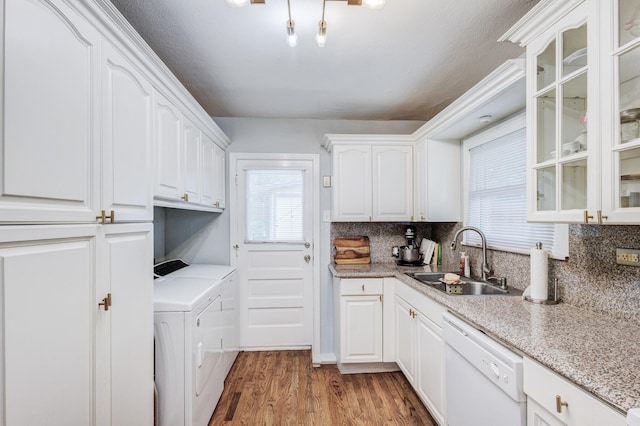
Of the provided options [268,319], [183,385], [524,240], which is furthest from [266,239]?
[524,240]

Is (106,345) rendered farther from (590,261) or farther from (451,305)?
(590,261)

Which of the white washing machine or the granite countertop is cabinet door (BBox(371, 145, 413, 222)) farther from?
the white washing machine

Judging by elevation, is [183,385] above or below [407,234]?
below

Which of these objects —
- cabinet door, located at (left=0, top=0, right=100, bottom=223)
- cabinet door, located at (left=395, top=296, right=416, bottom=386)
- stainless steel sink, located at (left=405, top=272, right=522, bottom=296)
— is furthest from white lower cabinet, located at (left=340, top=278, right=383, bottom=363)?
cabinet door, located at (left=0, top=0, right=100, bottom=223)

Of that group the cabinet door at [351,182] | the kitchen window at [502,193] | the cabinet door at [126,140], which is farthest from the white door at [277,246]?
the cabinet door at [126,140]

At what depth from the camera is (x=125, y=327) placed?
122cm

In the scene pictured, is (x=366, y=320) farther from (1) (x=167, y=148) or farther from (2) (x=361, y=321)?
(1) (x=167, y=148)

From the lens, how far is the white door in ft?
10.2

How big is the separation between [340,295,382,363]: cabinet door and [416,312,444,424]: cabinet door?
0.47 meters

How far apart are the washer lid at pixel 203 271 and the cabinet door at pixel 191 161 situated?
63cm

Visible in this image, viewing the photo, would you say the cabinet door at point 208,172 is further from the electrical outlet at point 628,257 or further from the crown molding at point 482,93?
the electrical outlet at point 628,257

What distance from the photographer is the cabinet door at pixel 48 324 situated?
2.45 ft

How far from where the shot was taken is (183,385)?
1.66 m

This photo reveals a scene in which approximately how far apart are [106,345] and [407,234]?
2507 mm
